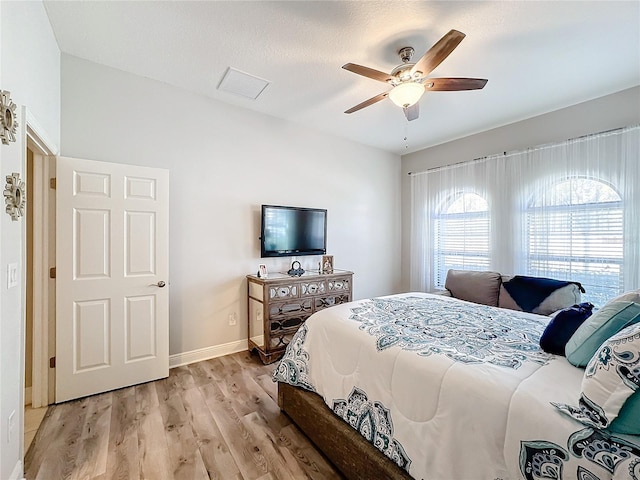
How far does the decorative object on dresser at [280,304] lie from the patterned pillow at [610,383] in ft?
8.26

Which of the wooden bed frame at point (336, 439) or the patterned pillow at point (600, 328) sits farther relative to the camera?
the wooden bed frame at point (336, 439)

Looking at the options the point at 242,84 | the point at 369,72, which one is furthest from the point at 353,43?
the point at 242,84

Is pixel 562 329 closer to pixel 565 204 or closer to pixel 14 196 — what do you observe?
pixel 565 204

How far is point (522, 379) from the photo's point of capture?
3.71ft

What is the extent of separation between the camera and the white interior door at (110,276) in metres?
2.33

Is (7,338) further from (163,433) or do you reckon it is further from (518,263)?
(518,263)

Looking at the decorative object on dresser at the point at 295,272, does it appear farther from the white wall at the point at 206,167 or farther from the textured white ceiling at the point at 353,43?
the textured white ceiling at the point at 353,43

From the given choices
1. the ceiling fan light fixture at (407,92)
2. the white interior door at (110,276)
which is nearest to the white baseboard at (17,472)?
the white interior door at (110,276)

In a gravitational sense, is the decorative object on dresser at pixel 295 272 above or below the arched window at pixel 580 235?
below

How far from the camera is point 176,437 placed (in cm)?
190

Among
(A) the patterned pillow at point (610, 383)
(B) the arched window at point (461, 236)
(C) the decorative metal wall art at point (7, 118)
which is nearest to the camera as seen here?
(A) the patterned pillow at point (610, 383)

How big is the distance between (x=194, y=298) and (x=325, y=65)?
106 inches

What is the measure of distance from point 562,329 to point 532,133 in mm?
3088

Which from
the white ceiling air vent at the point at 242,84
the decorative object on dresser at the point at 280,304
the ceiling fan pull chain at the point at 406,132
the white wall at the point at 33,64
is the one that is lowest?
the decorative object on dresser at the point at 280,304
